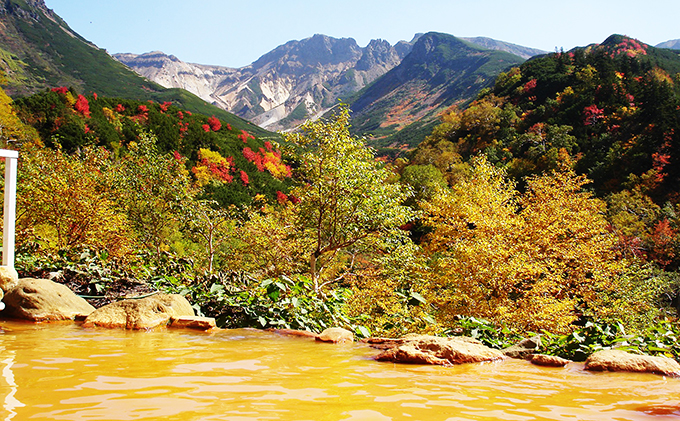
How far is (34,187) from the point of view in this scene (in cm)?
1162

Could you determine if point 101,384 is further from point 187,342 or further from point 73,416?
point 187,342

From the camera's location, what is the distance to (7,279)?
6.40 metres

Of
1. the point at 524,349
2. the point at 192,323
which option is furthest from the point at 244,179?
the point at 524,349

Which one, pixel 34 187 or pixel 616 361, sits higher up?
pixel 34 187

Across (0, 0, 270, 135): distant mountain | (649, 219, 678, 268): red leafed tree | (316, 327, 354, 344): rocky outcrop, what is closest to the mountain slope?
(649, 219, 678, 268): red leafed tree

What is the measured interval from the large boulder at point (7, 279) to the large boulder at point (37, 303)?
185 mm

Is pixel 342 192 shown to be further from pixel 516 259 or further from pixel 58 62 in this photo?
pixel 58 62

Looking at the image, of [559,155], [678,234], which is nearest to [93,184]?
[678,234]

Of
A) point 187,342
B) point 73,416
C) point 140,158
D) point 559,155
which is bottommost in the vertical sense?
point 187,342

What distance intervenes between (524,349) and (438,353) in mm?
1272

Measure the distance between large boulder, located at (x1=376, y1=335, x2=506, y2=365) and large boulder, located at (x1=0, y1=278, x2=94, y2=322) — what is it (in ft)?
16.1

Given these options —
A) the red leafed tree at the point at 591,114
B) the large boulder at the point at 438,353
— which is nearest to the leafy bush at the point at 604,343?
the large boulder at the point at 438,353

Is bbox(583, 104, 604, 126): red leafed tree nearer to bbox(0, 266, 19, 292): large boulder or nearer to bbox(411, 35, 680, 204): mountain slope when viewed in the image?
bbox(411, 35, 680, 204): mountain slope

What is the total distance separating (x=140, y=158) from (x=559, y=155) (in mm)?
44155
